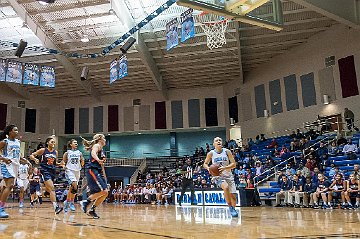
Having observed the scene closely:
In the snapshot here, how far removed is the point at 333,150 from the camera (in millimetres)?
14773

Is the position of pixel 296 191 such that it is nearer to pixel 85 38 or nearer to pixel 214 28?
pixel 214 28

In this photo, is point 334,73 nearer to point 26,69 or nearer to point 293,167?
point 293,167

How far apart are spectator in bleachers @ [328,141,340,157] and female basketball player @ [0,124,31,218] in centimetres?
1172

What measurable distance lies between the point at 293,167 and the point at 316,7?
615cm

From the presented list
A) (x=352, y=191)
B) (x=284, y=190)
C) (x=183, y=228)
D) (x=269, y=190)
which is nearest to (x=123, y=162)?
(x=269, y=190)

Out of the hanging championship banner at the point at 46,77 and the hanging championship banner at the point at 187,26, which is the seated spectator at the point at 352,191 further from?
the hanging championship banner at the point at 46,77

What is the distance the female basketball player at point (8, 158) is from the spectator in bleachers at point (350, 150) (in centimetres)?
1129

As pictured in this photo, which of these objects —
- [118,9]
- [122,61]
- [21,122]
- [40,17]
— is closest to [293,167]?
[122,61]

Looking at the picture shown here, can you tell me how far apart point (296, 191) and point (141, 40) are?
12326mm

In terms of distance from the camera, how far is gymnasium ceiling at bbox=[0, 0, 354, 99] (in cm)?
1870

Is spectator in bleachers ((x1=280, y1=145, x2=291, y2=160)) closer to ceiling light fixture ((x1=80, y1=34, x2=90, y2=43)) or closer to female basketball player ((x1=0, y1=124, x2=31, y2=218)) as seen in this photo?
ceiling light fixture ((x1=80, y1=34, x2=90, y2=43))

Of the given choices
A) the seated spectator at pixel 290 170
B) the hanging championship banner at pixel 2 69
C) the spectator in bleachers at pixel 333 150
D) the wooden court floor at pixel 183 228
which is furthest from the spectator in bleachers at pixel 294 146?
the hanging championship banner at pixel 2 69

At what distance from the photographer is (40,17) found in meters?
19.4

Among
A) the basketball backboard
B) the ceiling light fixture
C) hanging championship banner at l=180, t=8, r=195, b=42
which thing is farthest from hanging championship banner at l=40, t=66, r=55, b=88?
the basketball backboard
